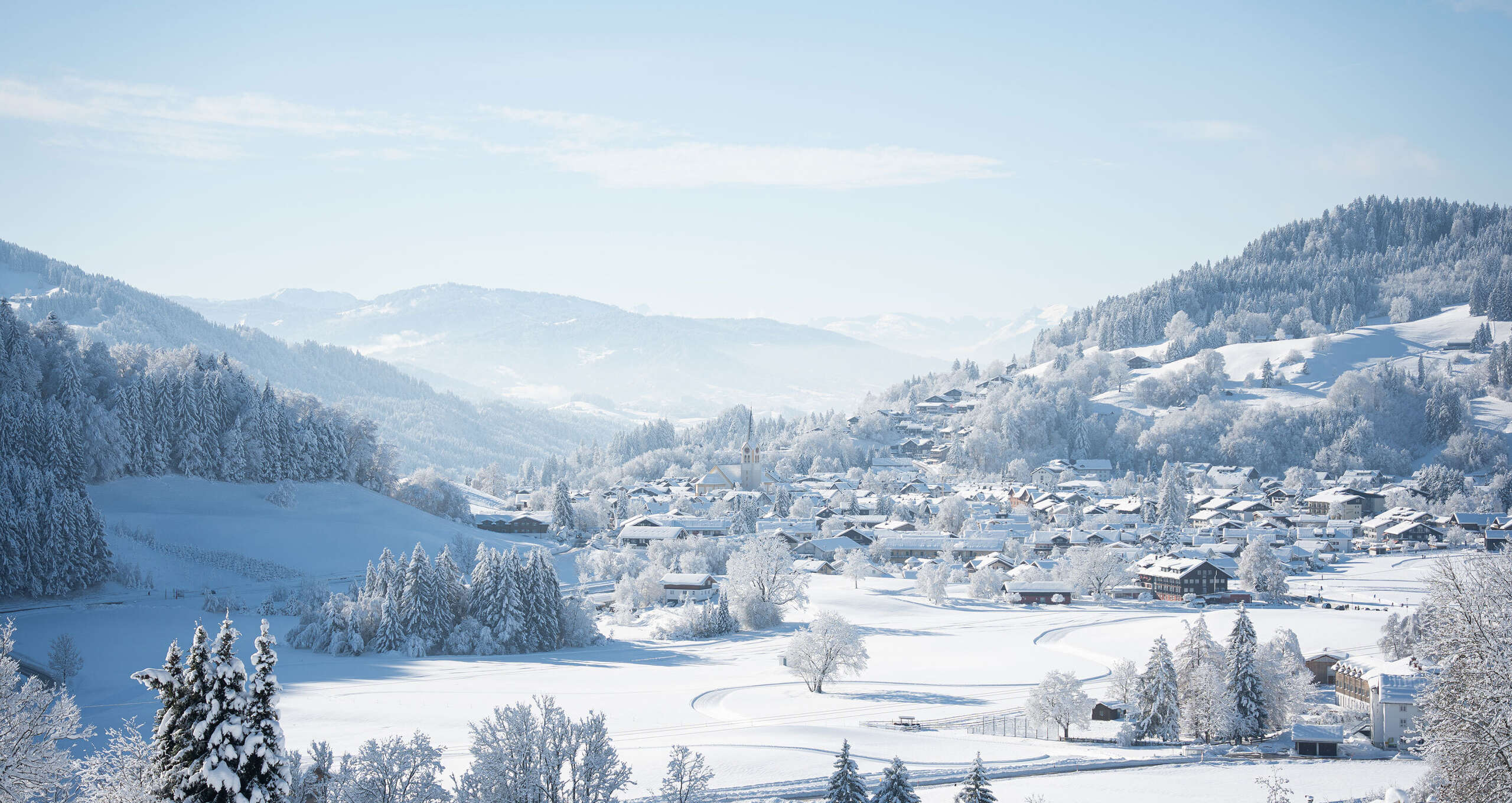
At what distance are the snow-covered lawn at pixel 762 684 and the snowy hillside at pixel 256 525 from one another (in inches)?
337

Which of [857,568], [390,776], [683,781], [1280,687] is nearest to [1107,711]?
[1280,687]

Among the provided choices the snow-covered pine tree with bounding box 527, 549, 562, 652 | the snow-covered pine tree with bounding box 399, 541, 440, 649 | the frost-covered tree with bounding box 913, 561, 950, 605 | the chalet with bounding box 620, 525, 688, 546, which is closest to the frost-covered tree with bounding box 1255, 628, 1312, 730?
the frost-covered tree with bounding box 913, 561, 950, 605

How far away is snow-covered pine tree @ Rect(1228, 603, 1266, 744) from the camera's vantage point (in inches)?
1484

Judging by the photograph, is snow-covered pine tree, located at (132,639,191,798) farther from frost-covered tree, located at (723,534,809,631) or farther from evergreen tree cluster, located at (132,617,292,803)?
frost-covered tree, located at (723,534,809,631)

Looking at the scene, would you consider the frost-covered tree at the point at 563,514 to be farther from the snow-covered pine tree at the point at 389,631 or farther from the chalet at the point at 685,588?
the snow-covered pine tree at the point at 389,631

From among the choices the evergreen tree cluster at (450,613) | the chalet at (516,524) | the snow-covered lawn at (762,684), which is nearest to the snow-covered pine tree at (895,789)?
the snow-covered lawn at (762,684)

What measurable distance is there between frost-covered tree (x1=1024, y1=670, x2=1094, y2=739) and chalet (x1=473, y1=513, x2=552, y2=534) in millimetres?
66603

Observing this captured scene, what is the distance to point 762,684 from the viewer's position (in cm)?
4856

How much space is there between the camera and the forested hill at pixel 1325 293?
172 m

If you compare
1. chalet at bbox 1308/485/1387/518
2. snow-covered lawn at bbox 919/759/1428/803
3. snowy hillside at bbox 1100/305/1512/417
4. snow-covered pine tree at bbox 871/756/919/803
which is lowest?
snow-covered lawn at bbox 919/759/1428/803

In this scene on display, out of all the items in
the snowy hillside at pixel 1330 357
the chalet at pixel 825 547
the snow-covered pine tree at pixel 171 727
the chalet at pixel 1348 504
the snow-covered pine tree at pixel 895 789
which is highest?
the snowy hillside at pixel 1330 357

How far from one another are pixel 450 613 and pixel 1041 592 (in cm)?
3939

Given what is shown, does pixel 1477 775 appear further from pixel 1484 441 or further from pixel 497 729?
pixel 1484 441

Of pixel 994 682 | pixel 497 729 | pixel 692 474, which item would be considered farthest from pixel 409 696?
pixel 692 474
